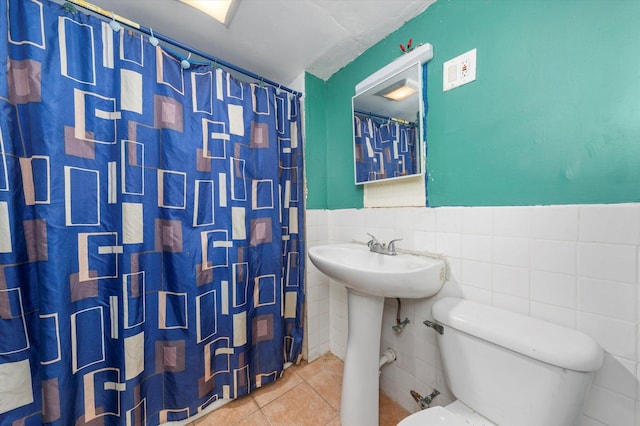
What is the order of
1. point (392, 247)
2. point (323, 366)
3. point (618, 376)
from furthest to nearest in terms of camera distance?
point (323, 366) < point (392, 247) < point (618, 376)

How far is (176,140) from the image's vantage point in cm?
108

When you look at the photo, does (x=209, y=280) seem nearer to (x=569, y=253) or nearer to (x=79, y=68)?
(x=79, y=68)

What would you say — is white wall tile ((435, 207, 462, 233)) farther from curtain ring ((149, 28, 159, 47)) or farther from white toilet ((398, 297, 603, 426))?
curtain ring ((149, 28, 159, 47))

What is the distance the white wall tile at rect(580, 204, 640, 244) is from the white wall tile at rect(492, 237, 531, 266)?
0.46ft

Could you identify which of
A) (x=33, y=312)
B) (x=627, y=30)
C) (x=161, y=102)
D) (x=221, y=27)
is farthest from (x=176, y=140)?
(x=627, y=30)

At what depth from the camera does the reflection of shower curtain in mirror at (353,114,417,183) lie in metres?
1.12

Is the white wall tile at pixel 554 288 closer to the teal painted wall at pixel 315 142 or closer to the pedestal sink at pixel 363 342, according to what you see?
the pedestal sink at pixel 363 342

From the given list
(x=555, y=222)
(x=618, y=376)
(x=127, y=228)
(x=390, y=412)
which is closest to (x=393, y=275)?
(x=555, y=222)

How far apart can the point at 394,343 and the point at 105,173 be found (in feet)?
5.26

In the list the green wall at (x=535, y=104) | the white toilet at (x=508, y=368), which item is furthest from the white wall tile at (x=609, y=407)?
the green wall at (x=535, y=104)

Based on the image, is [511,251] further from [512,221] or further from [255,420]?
[255,420]

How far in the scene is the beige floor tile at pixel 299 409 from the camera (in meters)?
1.14

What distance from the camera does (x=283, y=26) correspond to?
1146 mm

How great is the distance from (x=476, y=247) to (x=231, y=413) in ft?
4.84
